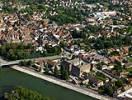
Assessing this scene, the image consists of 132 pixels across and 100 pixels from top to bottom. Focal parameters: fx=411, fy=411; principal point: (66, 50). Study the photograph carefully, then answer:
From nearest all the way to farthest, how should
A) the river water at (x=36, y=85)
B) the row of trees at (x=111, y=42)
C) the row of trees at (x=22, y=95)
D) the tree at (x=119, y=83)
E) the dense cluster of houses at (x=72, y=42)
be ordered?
the row of trees at (x=22, y=95) → the river water at (x=36, y=85) → the tree at (x=119, y=83) → the dense cluster of houses at (x=72, y=42) → the row of trees at (x=111, y=42)

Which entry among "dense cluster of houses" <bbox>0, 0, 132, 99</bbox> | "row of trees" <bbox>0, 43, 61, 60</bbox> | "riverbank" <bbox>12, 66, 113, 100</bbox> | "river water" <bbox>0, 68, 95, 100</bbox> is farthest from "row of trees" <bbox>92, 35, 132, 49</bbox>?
"river water" <bbox>0, 68, 95, 100</bbox>

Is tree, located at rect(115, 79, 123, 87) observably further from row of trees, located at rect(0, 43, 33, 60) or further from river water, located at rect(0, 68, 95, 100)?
row of trees, located at rect(0, 43, 33, 60)

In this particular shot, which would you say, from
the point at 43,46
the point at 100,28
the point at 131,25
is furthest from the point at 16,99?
the point at 131,25

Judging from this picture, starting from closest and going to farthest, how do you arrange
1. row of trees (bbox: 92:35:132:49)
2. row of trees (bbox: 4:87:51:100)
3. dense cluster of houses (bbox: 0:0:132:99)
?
row of trees (bbox: 4:87:51:100), dense cluster of houses (bbox: 0:0:132:99), row of trees (bbox: 92:35:132:49)

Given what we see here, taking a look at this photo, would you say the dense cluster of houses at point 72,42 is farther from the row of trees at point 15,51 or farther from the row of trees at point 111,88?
the row of trees at point 15,51

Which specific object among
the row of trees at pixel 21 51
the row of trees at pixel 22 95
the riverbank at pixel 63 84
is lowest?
the riverbank at pixel 63 84

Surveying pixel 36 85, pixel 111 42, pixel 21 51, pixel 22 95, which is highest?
pixel 21 51

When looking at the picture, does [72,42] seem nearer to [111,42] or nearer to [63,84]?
[111,42]

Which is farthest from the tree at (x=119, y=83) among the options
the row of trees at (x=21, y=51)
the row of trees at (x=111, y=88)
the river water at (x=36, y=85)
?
the row of trees at (x=21, y=51)

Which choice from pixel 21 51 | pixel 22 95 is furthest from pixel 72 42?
pixel 22 95
